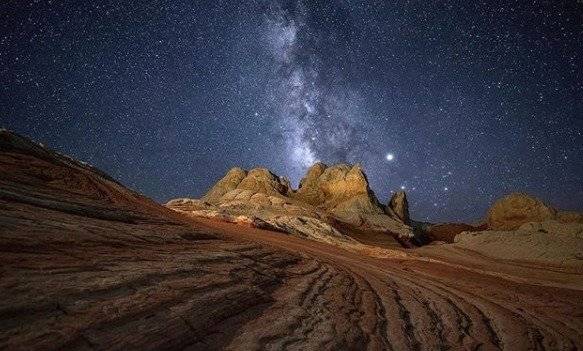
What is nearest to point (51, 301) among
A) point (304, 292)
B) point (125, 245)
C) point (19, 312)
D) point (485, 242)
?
point (19, 312)

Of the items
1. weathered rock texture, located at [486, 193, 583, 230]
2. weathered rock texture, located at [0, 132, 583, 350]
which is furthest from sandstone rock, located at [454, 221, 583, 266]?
weathered rock texture, located at [0, 132, 583, 350]

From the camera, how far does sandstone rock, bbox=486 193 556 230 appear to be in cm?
3528

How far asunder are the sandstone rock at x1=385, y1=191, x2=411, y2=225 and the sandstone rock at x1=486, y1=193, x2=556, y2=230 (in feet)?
34.0

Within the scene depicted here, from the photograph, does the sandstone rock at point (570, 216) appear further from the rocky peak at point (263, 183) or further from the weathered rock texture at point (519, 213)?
the rocky peak at point (263, 183)

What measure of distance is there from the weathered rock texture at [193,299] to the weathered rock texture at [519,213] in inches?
1247

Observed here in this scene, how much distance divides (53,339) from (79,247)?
2139mm

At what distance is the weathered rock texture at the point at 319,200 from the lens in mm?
32656

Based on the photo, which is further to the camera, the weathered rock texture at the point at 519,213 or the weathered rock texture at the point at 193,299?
the weathered rock texture at the point at 519,213

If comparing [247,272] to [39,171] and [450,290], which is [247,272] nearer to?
[450,290]

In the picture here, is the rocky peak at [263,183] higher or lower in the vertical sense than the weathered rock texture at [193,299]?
higher

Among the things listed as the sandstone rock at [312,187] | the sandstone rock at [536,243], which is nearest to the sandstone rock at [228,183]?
the sandstone rock at [312,187]

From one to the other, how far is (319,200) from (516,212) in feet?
73.4

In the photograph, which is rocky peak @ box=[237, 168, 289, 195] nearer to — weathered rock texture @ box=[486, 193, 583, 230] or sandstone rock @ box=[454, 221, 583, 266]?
sandstone rock @ box=[454, 221, 583, 266]

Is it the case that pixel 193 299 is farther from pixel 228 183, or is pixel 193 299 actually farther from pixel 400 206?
pixel 400 206
